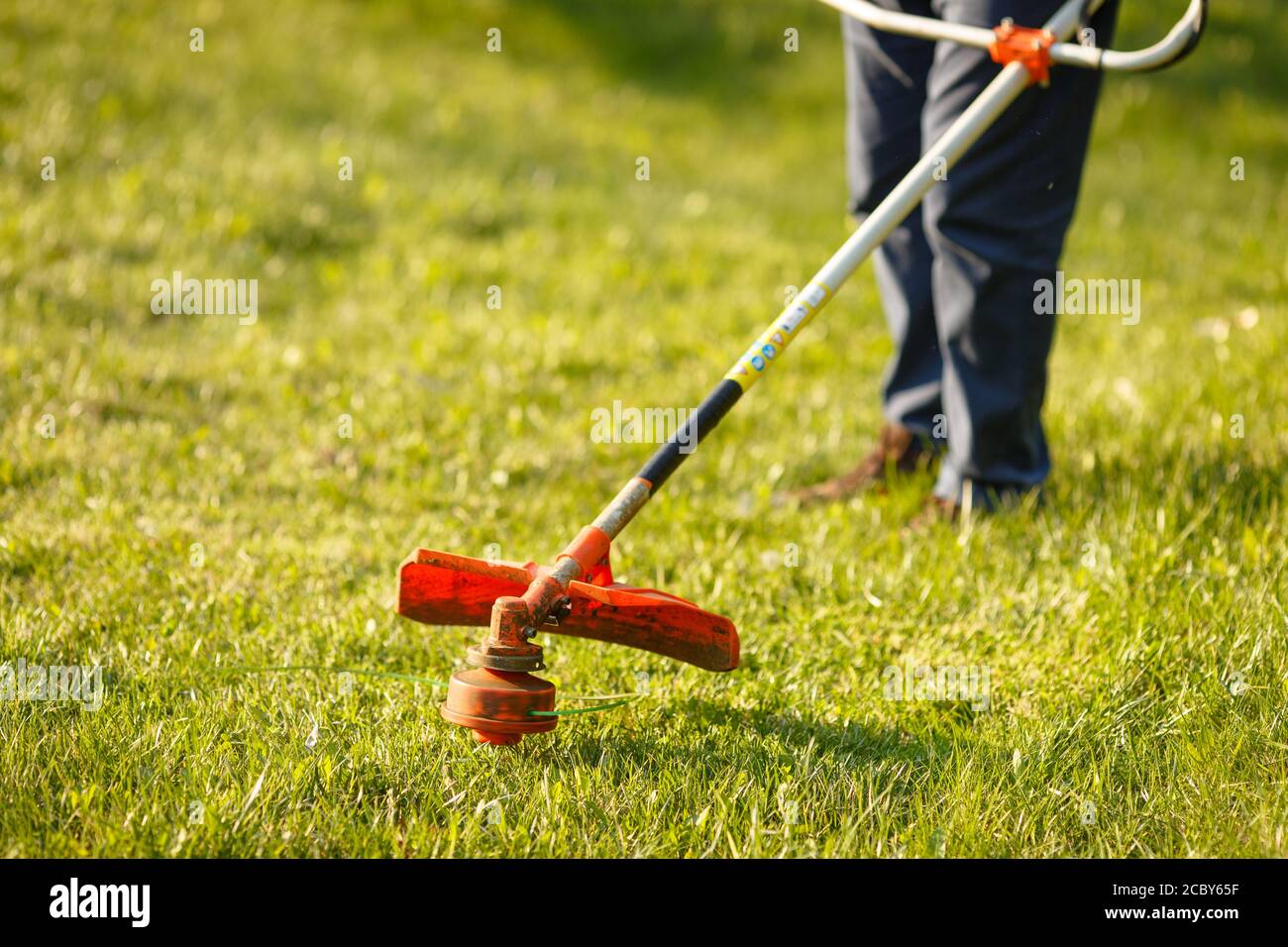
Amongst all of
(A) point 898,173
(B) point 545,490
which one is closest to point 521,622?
(B) point 545,490

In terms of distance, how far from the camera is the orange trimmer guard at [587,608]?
2.57 meters

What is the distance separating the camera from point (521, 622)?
8.01 ft

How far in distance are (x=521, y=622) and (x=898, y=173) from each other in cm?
201

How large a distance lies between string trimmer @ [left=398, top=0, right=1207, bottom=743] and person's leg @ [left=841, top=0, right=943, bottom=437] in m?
0.47

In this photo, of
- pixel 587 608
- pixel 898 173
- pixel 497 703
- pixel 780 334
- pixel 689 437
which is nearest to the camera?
pixel 497 703

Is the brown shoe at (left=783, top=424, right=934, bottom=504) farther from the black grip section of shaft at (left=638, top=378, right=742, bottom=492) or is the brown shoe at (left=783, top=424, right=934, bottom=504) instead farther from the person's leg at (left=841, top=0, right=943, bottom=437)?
the black grip section of shaft at (left=638, top=378, right=742, bottom=492)

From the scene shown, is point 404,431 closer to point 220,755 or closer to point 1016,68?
point 220,755

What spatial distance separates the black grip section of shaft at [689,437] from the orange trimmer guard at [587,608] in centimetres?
25

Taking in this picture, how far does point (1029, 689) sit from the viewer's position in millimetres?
2842

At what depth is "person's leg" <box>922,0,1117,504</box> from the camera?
3.26m

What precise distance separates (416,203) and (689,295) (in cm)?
157

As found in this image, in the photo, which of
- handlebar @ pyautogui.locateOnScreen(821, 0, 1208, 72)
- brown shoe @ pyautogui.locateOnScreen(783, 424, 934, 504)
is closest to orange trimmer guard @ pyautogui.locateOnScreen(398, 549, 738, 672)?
brown shoe @ pyautogui.locateOnScreen(783, 424, 934, 504)

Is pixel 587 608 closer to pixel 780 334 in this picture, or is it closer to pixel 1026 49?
pixel 780 334

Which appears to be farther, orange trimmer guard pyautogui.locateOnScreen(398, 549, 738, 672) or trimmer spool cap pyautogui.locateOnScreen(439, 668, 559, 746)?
orange trimmer guard pyautogui.locateOnScreen(398, 549, 738, 672)
